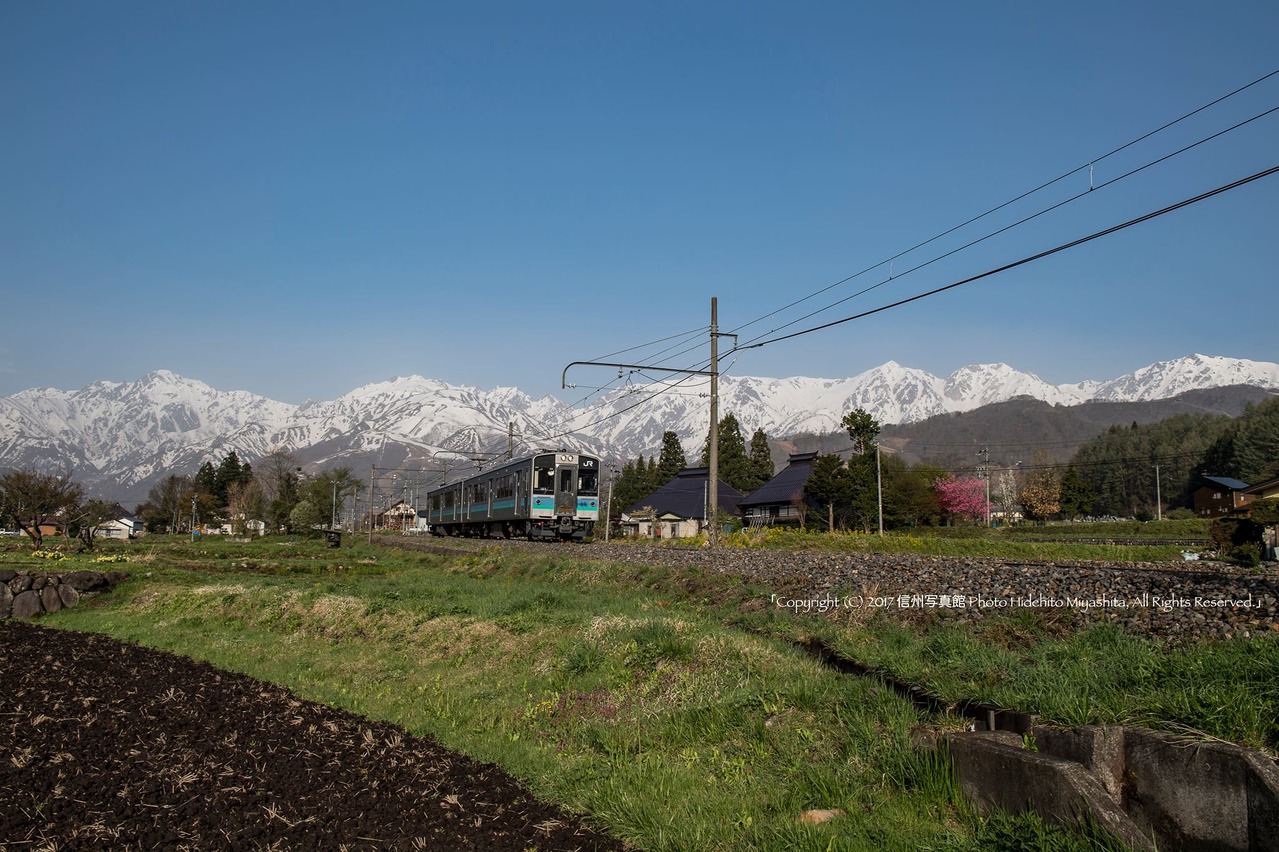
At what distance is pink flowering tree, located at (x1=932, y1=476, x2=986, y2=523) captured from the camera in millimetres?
70562

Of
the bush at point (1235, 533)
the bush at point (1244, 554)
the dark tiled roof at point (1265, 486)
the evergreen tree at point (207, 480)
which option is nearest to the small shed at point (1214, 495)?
the dark tiled roof at point (1265, 486)

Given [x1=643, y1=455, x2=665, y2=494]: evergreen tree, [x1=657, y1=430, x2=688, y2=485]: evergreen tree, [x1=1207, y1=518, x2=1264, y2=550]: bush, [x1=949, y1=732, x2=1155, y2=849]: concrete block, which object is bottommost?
[x1=949, y1=732, x2=1155, y2=849]: concrete block

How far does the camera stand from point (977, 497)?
268ft

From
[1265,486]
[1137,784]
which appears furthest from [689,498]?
[1137,784]

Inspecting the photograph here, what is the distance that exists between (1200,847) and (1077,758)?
0.68 metres

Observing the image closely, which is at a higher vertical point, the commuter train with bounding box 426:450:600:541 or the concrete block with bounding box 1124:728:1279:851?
the commuter train with bounding box 426:450:600:541

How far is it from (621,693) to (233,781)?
3.44 m

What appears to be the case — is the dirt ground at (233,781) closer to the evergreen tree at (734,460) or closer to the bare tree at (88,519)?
the bare tree at (88,519)

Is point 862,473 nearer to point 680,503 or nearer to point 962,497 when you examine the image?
point 680,503

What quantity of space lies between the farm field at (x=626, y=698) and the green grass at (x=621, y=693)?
0.06ft

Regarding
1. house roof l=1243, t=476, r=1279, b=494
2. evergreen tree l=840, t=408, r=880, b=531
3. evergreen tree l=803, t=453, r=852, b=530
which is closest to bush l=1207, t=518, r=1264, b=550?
house roof l=1243, t=476, r=1279, b=494

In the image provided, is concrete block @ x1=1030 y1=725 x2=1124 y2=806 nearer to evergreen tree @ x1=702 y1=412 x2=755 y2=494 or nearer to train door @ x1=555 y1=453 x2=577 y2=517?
train door @ x1=555 y1=453 x2=577 y2=517

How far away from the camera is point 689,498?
228 feet

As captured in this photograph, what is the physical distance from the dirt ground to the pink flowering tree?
2481 inches
